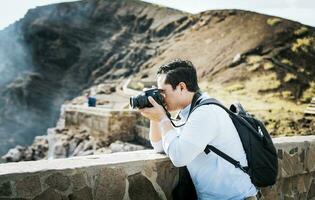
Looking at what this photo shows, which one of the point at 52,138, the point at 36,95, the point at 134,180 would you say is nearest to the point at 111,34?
the point at 36,95

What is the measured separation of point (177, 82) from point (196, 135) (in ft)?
1.40

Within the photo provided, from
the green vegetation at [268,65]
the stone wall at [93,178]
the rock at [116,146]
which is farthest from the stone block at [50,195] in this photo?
the green vegetation at [268,65]

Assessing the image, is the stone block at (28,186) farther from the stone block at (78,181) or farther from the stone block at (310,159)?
the stone block at (310,159)

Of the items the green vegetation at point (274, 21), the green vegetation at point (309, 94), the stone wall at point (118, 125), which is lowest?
the stone wall at point (118, 125)

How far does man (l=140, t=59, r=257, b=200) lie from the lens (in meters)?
2.56

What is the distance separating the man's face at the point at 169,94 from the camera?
2.82 metres

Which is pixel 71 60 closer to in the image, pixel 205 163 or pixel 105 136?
pixel 105 136

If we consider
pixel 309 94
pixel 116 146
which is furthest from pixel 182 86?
pixel 309 94

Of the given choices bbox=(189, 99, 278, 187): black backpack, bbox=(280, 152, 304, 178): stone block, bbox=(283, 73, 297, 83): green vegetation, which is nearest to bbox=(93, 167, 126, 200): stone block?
bbox=(189, 99, 278, 187): black backpack

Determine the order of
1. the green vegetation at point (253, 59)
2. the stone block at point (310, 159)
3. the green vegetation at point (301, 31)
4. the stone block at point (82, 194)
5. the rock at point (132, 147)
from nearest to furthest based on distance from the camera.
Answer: the stone block at point (82, 194) < the stone block at point (310, 159) < the rock at point (132, 147) < the green vegetation at point (253, 59) < the green vegetation at point (301, 31)

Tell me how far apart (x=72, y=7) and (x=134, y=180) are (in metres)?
60.9

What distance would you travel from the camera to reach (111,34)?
184 feet

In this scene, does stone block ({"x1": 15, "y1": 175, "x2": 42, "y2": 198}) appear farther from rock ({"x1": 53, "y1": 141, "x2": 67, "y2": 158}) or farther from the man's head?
rock ({"x1": 53, "y1": 141, "x2": 67, "y2": 158})

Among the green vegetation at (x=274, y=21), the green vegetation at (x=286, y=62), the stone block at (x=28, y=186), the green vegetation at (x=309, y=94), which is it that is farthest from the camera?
→ the green vegetation at (x=274, y=21)
